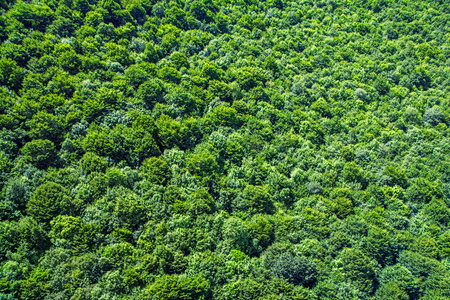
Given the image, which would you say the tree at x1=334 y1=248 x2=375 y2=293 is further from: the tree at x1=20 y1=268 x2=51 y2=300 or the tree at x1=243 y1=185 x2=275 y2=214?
the tree at x1=20 y1=268 x2=51 y2=300

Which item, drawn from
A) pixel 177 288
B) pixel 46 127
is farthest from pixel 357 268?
pixel 46 127

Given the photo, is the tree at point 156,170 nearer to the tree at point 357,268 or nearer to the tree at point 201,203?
the tree at point 201,203

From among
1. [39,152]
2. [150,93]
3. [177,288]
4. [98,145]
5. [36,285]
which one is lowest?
[177,288]

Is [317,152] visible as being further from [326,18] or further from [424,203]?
[326,18]

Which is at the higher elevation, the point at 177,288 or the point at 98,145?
the point at 98,145

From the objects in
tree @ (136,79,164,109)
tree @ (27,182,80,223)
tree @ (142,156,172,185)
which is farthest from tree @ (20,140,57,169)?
tree @ (136,79,164,109)

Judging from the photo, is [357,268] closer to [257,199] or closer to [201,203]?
[257,199]

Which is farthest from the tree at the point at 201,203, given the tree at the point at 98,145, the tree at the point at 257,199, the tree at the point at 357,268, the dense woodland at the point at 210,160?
the tree at the point at 357,268

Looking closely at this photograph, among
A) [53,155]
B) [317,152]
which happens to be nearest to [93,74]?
[53,155]
